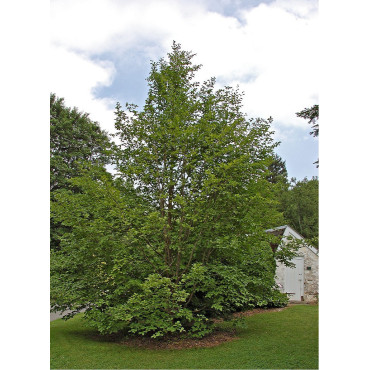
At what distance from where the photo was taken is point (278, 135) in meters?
5.65

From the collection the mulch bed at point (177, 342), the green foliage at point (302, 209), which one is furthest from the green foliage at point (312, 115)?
the green foliage at point (302, 209)

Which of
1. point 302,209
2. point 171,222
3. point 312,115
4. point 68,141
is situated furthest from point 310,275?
point 68,141

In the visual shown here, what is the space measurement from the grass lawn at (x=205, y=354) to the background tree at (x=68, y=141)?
8.11m

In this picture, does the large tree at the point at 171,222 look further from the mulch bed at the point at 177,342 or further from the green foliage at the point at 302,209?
the green foliage at the point at 302,209

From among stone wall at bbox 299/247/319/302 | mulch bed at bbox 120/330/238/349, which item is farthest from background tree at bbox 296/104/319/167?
stone wall at bbox 299/247/319/302

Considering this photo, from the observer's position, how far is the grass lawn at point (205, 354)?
3.91 meters

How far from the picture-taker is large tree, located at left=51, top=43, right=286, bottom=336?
4.59 m

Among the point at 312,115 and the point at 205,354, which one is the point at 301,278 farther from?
the point at 205,354

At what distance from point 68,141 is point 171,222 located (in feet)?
34.1

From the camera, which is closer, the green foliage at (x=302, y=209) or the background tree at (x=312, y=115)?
the background tree at (x=312, y=115)

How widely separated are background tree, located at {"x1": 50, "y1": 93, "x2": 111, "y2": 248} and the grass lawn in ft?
26.6
